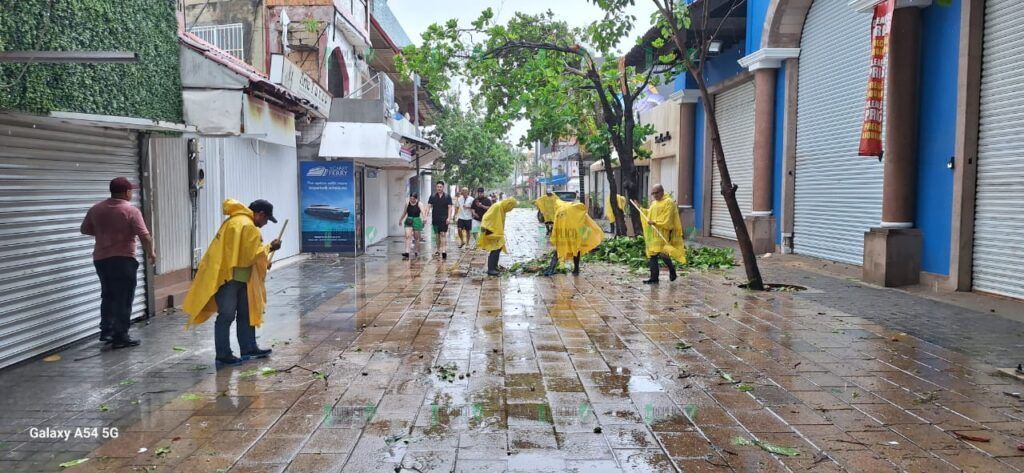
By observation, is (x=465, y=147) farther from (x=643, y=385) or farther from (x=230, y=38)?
(x=643, y=385)

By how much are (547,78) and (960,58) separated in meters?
8.34

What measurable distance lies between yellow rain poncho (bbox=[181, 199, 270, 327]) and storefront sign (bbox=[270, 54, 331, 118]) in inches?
218

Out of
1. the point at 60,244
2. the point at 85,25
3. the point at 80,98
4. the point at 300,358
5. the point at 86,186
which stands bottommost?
the point at 300,358

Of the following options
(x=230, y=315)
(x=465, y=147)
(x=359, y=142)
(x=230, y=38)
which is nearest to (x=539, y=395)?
(x=230, y=315)

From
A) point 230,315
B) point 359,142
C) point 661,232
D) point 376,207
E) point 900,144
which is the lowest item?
point 230,315

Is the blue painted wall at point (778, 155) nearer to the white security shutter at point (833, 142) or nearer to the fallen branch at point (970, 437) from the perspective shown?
the white security shutter at point (833, 142)

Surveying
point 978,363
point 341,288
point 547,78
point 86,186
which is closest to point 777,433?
point 978,363

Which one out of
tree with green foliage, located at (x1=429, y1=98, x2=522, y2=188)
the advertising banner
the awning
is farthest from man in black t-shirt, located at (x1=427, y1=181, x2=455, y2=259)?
tree with green foliage, located at (x1=429, y1=98, x2=522, y2=188)

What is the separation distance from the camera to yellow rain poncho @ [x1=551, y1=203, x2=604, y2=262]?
41.8 ft

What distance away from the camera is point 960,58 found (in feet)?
32.2

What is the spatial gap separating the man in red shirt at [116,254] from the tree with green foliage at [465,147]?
102 ft

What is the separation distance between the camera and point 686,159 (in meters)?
23.0

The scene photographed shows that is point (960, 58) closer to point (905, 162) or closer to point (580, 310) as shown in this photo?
point (905, 162)

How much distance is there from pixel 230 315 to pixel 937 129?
968cm
